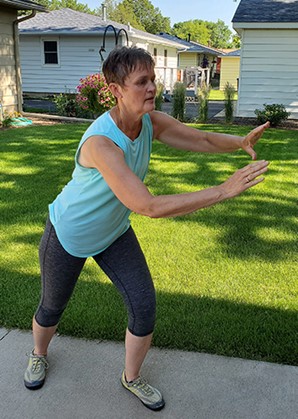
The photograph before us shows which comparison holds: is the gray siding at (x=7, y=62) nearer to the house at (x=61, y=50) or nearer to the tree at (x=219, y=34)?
the house at (x=61, y=50)

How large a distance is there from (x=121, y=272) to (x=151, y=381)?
737 millimetres

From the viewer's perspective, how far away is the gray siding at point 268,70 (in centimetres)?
1305

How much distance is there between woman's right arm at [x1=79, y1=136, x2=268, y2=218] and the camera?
157 cm

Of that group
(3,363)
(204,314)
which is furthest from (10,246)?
(204,314)

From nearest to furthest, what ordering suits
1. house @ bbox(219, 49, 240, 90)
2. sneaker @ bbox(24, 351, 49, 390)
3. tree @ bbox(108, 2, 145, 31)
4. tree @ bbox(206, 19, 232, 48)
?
sneaker @ bbox(24, 351, 49, 390) < house @ bbox(219, 49, 240, 90) < tree @ bbox(108, 2, 145, 31) < tree @ bbox(206, 19, 232, 48)

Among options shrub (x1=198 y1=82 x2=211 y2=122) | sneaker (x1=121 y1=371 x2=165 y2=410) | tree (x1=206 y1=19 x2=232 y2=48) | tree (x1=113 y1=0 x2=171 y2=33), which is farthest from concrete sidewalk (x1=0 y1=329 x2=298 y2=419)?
tree (x1=206 y1=19 x2=232 y2=48)

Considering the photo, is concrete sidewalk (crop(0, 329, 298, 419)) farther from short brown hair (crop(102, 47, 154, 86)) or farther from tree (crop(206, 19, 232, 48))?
tree (crop(206, 19, 232, 48))

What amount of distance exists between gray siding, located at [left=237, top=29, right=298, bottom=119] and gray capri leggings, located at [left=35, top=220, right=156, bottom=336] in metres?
12.4

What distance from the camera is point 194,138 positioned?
2.30 metres

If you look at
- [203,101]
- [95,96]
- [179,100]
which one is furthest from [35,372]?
[179,100]

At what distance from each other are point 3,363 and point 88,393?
1.89 feet

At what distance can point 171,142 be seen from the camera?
2281 millimetres

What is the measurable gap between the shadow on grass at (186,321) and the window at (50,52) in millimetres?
20132

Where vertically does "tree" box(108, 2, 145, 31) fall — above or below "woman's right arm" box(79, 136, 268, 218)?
above
